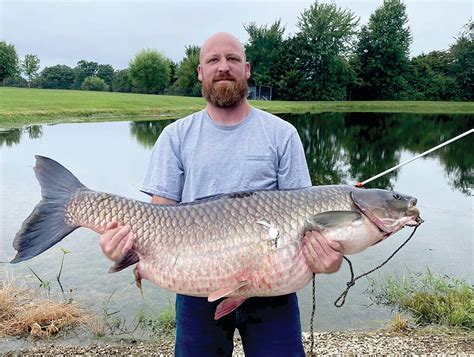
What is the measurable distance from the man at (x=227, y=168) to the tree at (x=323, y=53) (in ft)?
191

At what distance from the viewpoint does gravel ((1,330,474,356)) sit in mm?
5004

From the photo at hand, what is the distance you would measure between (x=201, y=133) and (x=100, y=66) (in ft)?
385

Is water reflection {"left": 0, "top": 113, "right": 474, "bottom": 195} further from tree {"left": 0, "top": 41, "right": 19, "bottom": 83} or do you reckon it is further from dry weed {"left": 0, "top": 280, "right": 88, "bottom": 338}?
tree {"left": 0, "top": 41, "right": 19, "bottom": 83}

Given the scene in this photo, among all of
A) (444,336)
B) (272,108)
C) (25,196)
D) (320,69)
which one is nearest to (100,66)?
(320,69)

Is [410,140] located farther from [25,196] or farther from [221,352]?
[221,352]

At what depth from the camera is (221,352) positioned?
296 centimetres

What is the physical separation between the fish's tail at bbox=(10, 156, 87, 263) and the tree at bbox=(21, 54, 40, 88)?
89.6 metres

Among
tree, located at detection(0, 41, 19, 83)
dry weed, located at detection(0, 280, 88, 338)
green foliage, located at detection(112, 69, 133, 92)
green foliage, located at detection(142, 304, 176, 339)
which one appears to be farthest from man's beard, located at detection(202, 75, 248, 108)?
green foliage, located at detection(112, 69, 133, 92)

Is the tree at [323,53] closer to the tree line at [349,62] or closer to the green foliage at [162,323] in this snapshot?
the tree line at [349,62]

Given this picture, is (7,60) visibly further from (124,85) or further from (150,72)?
(150,72)

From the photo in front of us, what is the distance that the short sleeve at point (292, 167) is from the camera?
9.90 ft

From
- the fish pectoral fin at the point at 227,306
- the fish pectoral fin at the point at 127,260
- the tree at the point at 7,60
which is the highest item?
the tree at the point at 7,60

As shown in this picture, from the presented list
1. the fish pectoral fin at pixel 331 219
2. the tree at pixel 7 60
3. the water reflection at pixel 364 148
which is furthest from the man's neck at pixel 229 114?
the tree at pixel 7 60

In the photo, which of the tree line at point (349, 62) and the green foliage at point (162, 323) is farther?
the tree line at point (349, 62)
